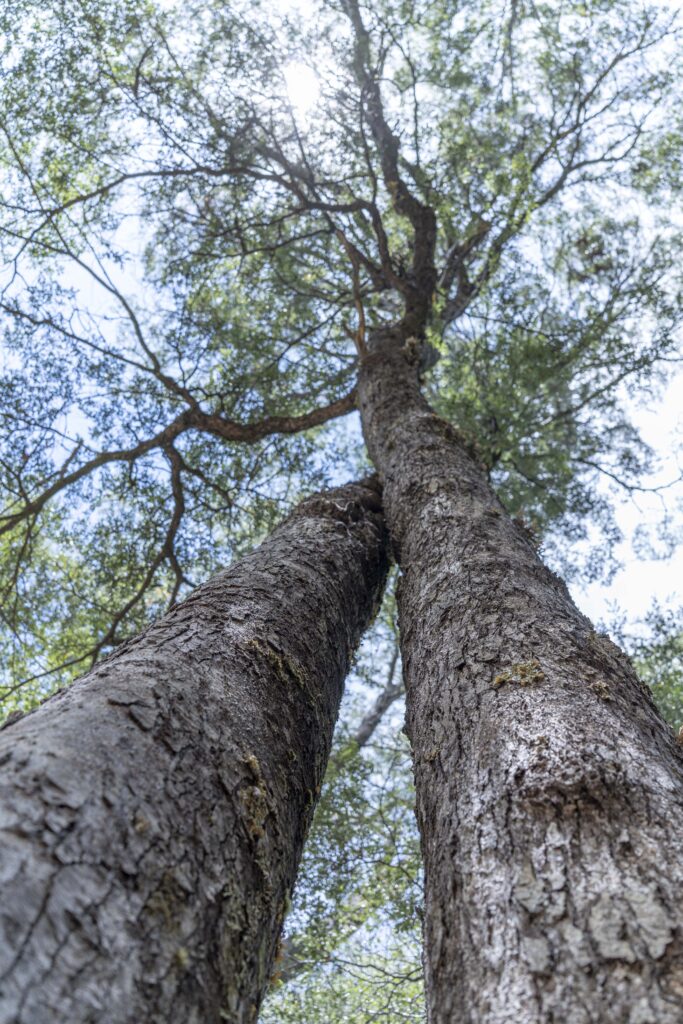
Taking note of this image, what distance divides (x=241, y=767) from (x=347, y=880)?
6.15 metres

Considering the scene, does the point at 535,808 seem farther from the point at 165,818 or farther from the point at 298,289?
the point at 298,289

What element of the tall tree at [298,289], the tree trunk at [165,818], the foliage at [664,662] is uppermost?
the tall tree at [298,289]

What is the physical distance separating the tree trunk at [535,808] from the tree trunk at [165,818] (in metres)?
0.38

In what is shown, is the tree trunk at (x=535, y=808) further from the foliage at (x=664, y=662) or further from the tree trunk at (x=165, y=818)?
the foliage at (x=664, y=662)

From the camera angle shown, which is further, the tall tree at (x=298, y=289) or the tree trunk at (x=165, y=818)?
the tall tree at (x=298, y=289)

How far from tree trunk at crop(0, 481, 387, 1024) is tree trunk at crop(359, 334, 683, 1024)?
0.38 metres

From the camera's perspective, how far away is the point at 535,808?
1.43 metres

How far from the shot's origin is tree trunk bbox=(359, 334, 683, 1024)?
3.59 feet

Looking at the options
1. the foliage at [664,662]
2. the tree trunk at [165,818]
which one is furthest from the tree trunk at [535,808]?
the foliage at [664,662]

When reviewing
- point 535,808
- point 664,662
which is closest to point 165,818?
point 535,808

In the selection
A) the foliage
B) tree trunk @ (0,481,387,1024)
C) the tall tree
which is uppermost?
the tall tree

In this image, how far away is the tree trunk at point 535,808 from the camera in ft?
3.59

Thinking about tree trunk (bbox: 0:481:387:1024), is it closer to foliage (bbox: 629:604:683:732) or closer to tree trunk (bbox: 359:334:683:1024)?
tree trunk (bbox: 359:334:683:1024)

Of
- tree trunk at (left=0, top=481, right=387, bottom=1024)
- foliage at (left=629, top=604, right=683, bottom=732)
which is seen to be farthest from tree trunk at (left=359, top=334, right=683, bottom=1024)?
foliage at (left=629, top=604, right=683, bottom=732)
